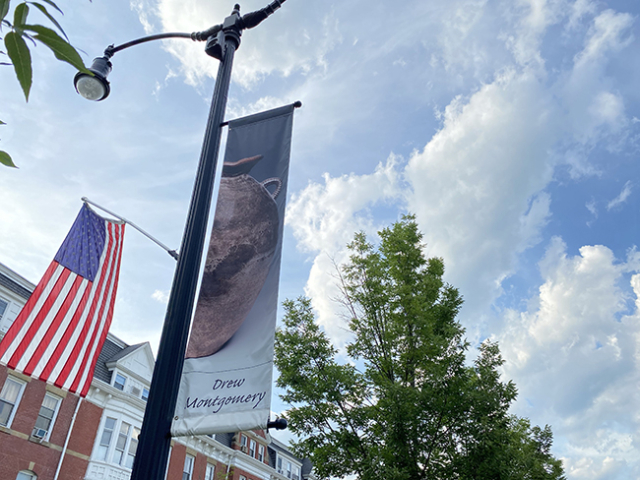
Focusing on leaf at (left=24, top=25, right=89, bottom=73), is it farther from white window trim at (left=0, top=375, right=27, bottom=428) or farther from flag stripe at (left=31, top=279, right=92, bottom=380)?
white window trim at (left=0, top=375, right=27, bottom=428)

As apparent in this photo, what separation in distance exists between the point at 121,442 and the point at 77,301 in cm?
1742

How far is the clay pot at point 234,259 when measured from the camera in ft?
13.5

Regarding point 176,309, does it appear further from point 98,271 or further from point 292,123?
point 98,271

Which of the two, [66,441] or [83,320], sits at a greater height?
[66,441]

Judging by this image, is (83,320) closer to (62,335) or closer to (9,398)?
(62,335)

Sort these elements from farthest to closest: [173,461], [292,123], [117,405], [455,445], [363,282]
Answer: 1. [173,461]
2. [117,405]
3. [363,282]
4. [455,445]
5. [292,123]

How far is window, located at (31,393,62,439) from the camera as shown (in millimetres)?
18684

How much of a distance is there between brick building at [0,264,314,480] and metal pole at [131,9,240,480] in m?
12.9

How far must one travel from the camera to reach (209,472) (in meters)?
27.8

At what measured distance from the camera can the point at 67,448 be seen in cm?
1944

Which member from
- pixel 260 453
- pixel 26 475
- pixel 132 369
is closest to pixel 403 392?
pixel 26 475

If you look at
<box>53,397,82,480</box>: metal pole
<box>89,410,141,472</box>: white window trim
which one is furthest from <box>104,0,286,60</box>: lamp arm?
<box>89,410,141,472</box>: white window trim

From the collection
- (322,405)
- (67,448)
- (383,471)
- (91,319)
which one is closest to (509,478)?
(383,471)

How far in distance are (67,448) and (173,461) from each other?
680 centimetres
